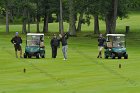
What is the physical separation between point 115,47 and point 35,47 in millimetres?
6176

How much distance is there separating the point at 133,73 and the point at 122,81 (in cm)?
409

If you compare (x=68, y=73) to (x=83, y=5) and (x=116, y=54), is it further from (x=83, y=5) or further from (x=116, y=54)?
(x=83, y=5)

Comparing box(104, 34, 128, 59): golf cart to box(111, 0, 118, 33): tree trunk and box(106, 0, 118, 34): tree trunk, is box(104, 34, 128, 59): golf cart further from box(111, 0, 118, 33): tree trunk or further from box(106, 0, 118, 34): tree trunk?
box(106, 0, 118, 34): tree trunk

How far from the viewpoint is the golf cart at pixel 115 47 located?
138 feet

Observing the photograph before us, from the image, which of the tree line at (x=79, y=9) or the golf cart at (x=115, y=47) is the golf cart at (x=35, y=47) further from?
the tree line at (x=79, y=9)

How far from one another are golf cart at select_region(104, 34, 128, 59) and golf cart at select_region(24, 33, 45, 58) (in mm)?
4964

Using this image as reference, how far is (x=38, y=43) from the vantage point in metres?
42.4

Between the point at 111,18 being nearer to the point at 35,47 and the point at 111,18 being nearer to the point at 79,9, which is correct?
the point at 79,9

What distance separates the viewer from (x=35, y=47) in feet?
139

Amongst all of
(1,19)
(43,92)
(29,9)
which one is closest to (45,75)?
(43,92)

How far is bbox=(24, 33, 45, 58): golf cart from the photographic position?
4172cm

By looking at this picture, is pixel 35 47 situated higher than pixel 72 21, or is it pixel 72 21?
pixel 72 21

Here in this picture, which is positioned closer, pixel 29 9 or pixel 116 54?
pixel 116 54

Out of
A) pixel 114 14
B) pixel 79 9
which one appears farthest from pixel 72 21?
pixel 114 14
